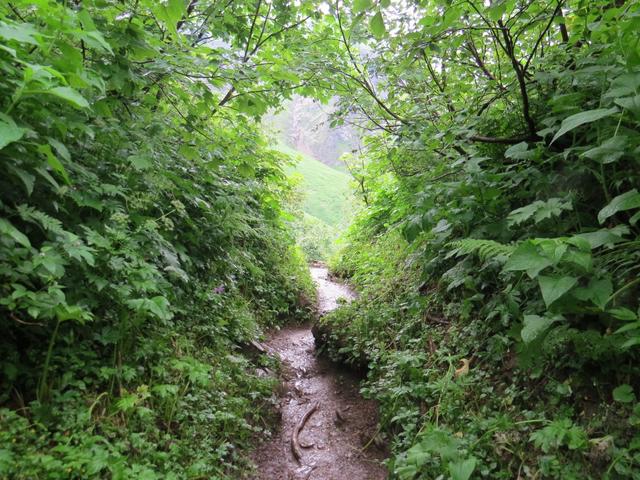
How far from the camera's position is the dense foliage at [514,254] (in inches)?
93.1

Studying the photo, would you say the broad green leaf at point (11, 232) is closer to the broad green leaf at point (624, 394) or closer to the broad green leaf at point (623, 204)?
the broad green leaf at point (623, 204)

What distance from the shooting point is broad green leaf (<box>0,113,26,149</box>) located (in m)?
1.85

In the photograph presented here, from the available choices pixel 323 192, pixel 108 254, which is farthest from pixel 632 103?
pixel 323 192

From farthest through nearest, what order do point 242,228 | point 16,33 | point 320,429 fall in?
point 242,228 → point 320,429 → point 16,33

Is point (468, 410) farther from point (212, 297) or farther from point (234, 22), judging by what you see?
point (234, 22)

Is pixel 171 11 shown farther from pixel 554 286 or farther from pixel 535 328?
pixel 535 328

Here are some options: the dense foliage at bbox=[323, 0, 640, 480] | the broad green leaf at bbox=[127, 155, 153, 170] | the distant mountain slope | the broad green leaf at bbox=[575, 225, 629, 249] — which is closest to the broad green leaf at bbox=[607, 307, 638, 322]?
the dense foliage at bbox=[323, 0, 640, 480]

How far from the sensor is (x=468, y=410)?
10.3 feet

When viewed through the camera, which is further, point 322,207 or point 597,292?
point 322,207

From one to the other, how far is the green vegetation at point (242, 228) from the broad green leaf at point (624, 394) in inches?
0.8

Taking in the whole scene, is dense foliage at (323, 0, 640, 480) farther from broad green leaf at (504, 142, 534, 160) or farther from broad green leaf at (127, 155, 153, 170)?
broad green leaf at (127, 155, 153, 170)

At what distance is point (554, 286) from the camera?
7.38ft

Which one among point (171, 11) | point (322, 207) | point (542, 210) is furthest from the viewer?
point (322, 207)

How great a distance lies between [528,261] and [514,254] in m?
0.10
